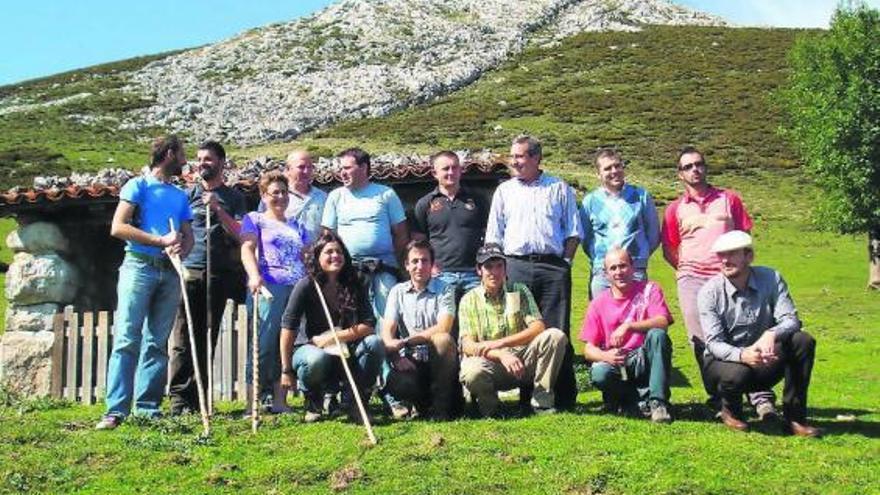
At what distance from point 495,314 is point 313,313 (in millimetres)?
1484

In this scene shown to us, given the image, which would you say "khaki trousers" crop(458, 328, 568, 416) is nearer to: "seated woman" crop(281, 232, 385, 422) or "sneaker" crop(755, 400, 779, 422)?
"seated woman" crop(281, 232, 385, 422)

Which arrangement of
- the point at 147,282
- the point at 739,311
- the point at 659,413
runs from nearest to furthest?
the point at 739,311 < the point at 659,413 < the point at 147,282

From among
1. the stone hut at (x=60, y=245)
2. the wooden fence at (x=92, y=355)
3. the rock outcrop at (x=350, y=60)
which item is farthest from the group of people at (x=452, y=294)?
the rock outcrop at (x=350, y=60)

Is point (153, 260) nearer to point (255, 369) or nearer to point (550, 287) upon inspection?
point (255, 369)

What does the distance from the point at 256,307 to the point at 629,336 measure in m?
3.00

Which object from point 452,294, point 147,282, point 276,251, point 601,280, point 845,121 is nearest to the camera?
point 147,282

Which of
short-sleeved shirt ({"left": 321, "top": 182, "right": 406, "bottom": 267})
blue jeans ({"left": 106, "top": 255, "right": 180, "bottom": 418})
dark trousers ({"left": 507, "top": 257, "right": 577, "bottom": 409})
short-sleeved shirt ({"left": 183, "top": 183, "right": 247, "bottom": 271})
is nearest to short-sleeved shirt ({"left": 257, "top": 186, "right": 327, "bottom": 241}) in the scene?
short-sleeved shirt ({"left": 321, "top": 182, "right": 406, "bottom": 267})

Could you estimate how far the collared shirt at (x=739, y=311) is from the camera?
25.0 feet

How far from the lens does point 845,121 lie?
81.8 ft

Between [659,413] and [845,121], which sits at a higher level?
[845,121]

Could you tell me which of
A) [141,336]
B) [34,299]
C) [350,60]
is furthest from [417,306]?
[350,60]

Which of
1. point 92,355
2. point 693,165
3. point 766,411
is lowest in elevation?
point 92,355

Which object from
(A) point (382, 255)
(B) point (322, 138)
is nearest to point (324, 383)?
(A) point (382, 255)

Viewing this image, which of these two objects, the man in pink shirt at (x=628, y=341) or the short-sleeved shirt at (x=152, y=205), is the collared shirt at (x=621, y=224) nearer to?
the man in pink shirt at (x=628, y=341)
